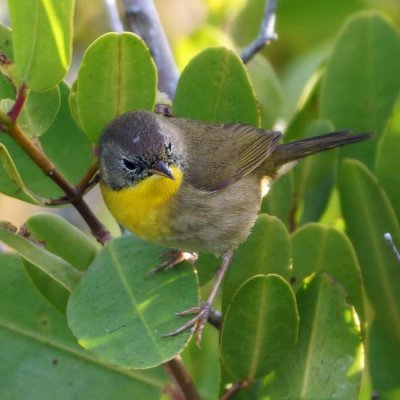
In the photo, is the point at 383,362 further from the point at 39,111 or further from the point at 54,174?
the point at 39,111

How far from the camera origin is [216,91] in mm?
3178

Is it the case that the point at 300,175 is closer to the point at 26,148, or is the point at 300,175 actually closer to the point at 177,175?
the point at 177,175

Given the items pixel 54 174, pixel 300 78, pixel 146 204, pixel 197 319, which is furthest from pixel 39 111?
pixel 300 78

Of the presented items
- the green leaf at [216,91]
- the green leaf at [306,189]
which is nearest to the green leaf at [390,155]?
the green leaf at [306,189]

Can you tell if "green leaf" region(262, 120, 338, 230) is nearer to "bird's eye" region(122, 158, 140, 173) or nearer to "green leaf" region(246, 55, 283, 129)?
"green leaf" region(246, 55, 283, 129)

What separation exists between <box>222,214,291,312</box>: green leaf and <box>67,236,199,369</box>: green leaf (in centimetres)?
18

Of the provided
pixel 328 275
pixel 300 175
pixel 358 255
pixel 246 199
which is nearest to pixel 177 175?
pixel 246 199

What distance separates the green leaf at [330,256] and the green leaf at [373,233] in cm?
21

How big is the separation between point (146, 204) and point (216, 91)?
733 millimetres

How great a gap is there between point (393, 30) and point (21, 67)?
159cm

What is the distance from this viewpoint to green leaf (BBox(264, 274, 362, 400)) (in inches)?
104

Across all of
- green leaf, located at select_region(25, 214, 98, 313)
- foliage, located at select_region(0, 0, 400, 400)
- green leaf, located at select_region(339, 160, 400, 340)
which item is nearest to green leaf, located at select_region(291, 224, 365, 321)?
foliage, located at select_region(0, 0, 400, 400)

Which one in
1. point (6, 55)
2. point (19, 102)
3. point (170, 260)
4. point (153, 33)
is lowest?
point (170, 260)

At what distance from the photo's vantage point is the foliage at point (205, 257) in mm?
2641
